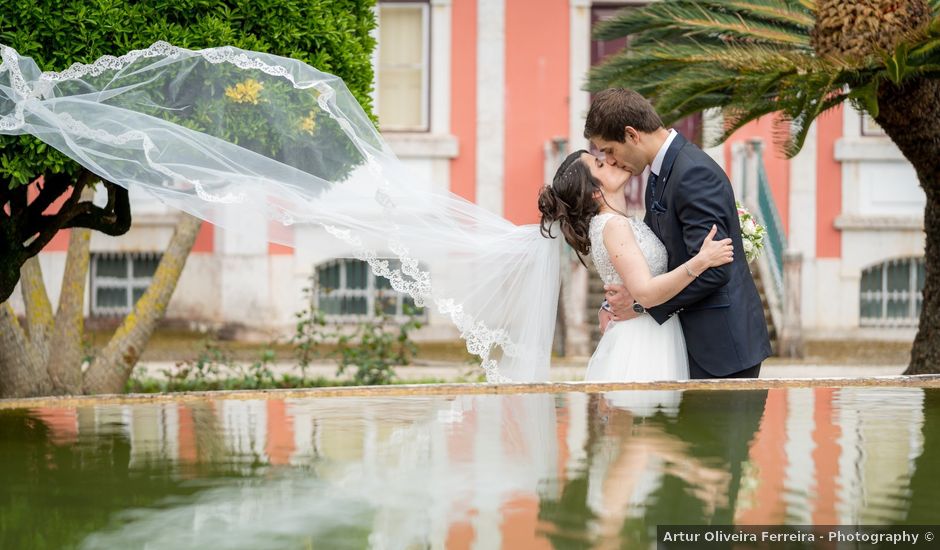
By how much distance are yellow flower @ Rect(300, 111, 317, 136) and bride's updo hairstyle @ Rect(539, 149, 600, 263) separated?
86 centimetres

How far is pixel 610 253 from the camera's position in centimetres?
426

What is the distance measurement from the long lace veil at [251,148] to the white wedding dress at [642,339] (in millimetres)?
482

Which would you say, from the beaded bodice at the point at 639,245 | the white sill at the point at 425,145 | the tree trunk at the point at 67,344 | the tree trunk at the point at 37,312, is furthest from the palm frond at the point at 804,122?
the white sill at the point at 425,145

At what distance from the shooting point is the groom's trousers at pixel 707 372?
13.7 ft

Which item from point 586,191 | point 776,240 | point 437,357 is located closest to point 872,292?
point 776,240

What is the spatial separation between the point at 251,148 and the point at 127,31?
2.16 ft

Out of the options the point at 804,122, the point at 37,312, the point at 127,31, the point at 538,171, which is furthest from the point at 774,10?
the point at 538,171

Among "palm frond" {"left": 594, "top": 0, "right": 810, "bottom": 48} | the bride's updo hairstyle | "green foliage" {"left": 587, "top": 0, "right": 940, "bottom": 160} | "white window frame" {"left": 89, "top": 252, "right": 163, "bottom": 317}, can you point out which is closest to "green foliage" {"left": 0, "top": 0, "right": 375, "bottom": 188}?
the bride's updo hairstyle

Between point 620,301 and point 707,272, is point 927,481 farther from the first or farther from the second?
point 620,301

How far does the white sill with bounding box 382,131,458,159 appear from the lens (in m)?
16.7

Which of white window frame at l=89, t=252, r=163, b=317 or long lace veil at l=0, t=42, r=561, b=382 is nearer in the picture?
long lace veil at l=0, t=42, r=561, b=382

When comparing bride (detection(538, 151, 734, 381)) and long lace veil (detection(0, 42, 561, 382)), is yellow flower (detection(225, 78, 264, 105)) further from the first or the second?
bride (detection(538, 151, 734, 381))

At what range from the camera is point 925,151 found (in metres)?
8.34

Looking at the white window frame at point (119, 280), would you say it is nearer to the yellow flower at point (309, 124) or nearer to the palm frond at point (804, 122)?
the palm frond at point (804, 122)
